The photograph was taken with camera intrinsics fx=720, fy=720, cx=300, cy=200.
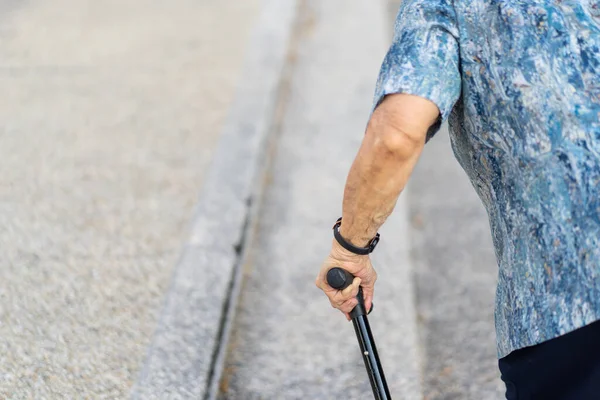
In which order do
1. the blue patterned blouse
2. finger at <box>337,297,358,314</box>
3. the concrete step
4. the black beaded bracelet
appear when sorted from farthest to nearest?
the concrete step, finger at <box>337,297,358,314</box>, the black beaded bracelet, the blue patterned blouse

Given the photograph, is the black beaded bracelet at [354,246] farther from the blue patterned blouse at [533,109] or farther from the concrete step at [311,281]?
the concrete step at [311,281]

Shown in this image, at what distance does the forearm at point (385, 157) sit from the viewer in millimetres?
1478

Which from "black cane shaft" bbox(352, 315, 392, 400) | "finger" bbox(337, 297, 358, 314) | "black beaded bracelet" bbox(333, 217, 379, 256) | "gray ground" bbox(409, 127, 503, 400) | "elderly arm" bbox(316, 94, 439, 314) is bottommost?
"gray ground" bbox(409, 127, 503, 400)

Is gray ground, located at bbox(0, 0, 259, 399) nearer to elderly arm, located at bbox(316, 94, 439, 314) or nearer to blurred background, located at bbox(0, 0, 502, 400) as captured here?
blurred background, located at bbox(0, 0, 502, 400)

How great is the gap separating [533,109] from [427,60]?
235mm

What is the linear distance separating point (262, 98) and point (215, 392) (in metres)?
2.55

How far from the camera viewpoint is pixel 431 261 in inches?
142

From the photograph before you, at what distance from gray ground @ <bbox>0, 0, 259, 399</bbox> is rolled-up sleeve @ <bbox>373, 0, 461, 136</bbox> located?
1463 mm

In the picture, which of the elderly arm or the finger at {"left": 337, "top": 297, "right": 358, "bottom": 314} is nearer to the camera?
the elderly arm

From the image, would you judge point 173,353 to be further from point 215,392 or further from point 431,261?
point 431,261

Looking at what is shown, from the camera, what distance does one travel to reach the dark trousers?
146 cm

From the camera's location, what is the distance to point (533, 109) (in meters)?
1.44

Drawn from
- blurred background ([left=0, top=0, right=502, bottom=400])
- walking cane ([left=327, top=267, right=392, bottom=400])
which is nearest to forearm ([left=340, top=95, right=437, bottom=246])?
walking cane ([left=327, top=267, right=392, bottom=400])

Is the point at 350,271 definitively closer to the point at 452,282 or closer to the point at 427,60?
the point at 427,60
